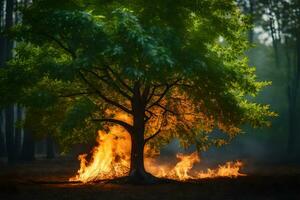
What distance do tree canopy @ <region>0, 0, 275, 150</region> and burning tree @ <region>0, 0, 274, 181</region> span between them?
41 mm

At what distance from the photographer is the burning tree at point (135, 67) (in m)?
17.5

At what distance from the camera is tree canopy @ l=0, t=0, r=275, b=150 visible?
57.3 ft

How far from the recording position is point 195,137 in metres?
22.9

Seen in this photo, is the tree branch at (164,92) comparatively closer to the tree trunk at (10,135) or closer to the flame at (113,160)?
the flame at (113,160)

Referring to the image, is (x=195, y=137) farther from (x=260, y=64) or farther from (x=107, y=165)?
(x=260, y=64)

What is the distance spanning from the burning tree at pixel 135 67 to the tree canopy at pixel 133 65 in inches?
1.6

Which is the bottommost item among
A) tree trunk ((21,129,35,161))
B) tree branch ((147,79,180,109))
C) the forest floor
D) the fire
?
the forest floor

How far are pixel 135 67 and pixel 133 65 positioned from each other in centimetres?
11

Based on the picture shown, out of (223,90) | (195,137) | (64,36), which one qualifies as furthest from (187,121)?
(64,36)

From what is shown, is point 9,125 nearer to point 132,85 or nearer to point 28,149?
point 28,149

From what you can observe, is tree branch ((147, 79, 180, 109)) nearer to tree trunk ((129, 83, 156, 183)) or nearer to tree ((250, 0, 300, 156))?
tree trunk ((129, 83, 156, 183))

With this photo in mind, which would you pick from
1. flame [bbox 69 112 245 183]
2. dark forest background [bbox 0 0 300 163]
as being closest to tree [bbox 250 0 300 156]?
dark forest background [bbox 0 0 300 163]

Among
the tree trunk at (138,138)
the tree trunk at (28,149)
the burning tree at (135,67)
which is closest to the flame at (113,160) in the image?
the burning tree at (135,67)

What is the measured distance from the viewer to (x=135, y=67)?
17.4 m
